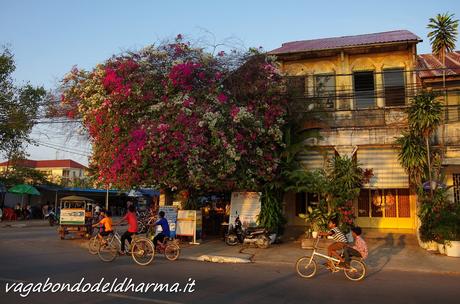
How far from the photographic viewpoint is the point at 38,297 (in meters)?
7.90

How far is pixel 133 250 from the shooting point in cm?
1291

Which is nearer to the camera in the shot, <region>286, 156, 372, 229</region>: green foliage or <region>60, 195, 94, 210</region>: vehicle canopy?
<region>286, 156, 372, 229</region>: green foliage

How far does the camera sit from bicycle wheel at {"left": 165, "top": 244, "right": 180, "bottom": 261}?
550 inches

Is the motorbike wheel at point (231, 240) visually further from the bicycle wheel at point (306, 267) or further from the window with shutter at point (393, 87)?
the window with shutter at point (393, 87)

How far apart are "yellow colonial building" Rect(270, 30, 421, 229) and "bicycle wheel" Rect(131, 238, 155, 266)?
9.20 meters

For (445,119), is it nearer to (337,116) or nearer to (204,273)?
(337,116)

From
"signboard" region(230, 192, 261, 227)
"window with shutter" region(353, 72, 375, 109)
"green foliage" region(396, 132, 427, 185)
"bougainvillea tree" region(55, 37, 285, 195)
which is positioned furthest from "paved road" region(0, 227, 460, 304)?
"window with shutter" region(353, 72, 375, 109)

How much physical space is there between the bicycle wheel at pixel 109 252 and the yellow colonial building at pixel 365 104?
31.6 ft

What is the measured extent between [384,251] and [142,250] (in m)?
9.19

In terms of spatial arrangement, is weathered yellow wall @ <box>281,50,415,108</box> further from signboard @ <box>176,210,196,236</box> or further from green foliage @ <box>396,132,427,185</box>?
signboard @ <box>176,210,196,236</box>

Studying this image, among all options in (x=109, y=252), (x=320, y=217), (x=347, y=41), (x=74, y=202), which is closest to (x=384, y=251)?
(x=320, y=217)

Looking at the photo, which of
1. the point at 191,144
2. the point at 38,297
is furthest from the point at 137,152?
the point at 38,297

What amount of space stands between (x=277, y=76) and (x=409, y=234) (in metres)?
9.67

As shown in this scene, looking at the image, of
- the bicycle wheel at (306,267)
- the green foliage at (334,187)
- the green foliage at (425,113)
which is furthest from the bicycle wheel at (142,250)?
the green foliage at (425,113)
